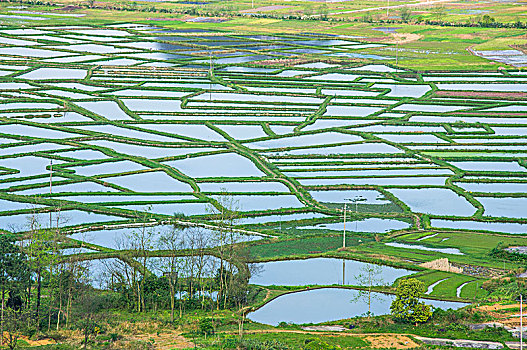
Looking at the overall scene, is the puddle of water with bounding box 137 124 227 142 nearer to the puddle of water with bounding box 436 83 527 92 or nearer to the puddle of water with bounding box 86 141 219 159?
the puddle of water with bounding box 86 141 219 159

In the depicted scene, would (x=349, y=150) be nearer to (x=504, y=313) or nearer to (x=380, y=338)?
(x=504, y=313)

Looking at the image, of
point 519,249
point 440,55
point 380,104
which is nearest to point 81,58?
point 380,104

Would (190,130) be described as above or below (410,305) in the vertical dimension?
above

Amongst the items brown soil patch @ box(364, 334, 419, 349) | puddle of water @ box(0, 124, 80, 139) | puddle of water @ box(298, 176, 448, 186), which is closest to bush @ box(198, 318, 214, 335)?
brown soil patch @ box(364, 334, 419, 349)

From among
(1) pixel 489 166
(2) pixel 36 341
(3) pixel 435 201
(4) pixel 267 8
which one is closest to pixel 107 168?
(3) pixel 435 201

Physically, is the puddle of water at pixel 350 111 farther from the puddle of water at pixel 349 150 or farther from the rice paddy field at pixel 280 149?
the puddle of water at pixel 349 150
